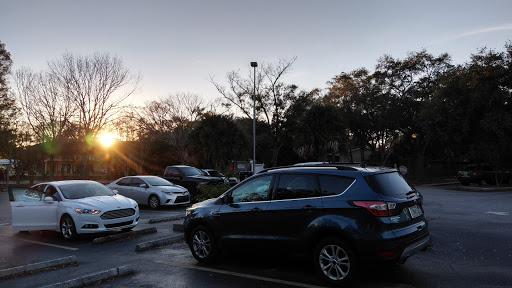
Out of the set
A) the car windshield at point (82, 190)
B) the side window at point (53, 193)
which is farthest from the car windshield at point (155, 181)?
the side window at point (53, 193)

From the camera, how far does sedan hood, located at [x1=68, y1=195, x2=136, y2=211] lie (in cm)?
1010

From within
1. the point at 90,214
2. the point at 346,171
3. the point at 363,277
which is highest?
the point at 346,171

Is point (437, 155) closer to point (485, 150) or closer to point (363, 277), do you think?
point (485, 150)

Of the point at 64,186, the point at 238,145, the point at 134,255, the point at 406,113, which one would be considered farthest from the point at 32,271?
the point at 406,113

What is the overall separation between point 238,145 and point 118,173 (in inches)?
1020

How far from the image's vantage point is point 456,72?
3209cm

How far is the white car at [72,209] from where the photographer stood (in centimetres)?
993

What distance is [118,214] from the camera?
10.3 metres

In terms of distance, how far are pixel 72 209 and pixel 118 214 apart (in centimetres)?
113

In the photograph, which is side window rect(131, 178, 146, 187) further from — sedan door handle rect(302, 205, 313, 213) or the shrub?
sedan door handle rect(302, 205, 313, 213)

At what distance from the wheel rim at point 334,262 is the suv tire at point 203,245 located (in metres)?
2.17

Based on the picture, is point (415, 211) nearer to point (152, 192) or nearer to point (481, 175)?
point (152, 192)

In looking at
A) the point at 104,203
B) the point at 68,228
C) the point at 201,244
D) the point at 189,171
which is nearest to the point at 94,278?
the point at 201,244

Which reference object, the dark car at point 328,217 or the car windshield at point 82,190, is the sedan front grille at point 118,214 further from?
the dark car at point 328,217
